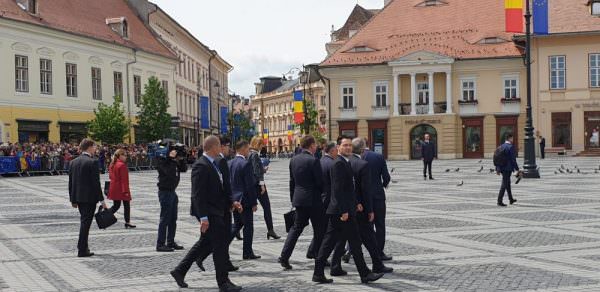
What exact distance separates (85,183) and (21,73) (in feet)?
105

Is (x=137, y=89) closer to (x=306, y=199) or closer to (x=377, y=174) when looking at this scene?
(x=377, y=174)

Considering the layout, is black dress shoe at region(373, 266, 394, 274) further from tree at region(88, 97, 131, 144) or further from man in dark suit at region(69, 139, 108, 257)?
tree at region(88, 97, 131, 144)

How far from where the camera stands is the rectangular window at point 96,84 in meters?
47.3

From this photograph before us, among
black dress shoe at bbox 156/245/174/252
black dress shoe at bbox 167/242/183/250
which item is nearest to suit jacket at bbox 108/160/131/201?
black dress shoe at bbox 167/242/183/250

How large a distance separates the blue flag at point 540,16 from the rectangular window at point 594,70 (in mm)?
24507

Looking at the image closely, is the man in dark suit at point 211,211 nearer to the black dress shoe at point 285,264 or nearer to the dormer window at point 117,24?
the black dress shoe at point 285,264

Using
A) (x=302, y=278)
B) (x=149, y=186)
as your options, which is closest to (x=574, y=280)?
(x=302, y=278)

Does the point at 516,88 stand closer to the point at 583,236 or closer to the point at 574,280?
the point at 583,236

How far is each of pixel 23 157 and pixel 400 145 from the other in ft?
94.8

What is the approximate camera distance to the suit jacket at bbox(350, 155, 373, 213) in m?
8.99

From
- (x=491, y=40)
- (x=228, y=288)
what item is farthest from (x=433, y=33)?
(x=228, y=288)

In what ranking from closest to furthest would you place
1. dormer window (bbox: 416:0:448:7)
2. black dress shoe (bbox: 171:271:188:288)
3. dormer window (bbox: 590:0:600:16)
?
black dress shoe (bbox: 171:271:188:288)
dormer window (bbox: 590:0:600:16)
dormer window (bbox: 416:0:448:7)

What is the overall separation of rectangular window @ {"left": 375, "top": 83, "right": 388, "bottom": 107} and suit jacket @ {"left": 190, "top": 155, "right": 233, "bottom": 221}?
1964 inches

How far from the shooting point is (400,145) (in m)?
56.6
